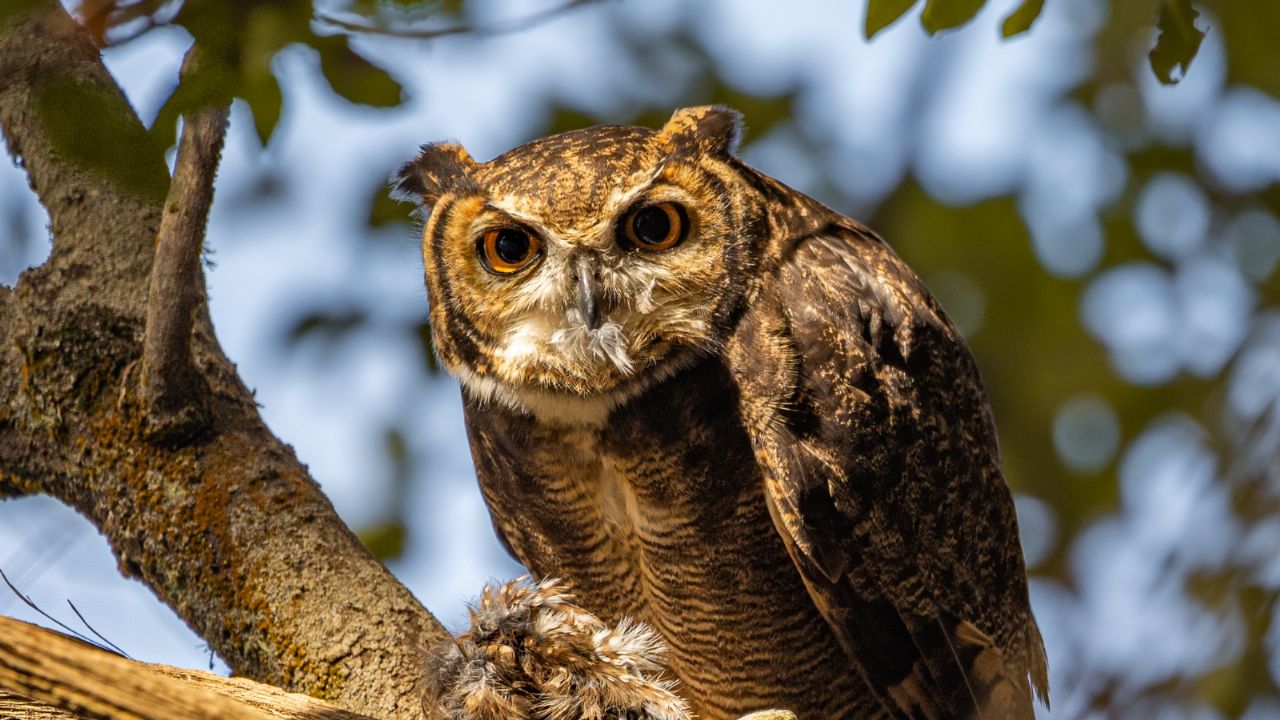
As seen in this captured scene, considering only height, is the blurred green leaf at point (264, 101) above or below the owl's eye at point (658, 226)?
below

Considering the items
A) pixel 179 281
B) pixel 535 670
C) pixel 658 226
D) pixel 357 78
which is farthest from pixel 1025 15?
pixel 179 281

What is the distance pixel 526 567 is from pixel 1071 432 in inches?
51.6

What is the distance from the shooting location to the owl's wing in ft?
7.85

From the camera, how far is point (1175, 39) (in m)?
1.85

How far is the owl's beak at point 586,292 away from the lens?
2406 millimetres

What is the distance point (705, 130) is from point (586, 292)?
0.52 metres

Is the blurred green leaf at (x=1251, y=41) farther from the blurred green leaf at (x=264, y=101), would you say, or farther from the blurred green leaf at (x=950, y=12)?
the blurred green leaf at (x=264, y=101)

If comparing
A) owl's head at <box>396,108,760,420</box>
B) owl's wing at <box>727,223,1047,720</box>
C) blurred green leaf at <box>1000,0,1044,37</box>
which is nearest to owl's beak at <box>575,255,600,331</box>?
owl's head at <box>396,108,760,420</box>

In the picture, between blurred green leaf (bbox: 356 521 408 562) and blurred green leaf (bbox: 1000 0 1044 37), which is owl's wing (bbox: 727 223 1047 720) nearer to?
blurred green leaf (bbox: 1000 0 1044 37)

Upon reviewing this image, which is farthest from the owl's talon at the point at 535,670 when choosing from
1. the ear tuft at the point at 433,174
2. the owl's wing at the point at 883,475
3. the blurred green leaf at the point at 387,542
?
the blurred green leaf at the point at 387,542

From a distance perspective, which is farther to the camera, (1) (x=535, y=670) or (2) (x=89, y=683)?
(1) (x=535, y=670)

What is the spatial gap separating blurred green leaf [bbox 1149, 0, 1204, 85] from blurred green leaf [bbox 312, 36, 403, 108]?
1.19 metres

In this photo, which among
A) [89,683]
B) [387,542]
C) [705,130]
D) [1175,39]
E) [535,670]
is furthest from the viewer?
[387,542]

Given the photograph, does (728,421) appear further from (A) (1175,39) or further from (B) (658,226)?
(A) (1175,39)
